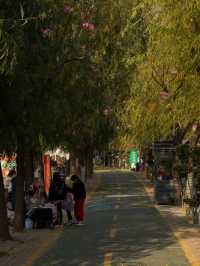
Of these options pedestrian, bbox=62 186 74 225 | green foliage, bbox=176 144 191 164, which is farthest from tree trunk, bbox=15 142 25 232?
green foliage, bbox=176 144 191 164

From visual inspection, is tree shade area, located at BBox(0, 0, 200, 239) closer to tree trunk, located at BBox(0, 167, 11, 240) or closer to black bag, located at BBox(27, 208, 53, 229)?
tree trunk, located at BBox(0, 167, 11, 240)

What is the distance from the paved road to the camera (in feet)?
47.1

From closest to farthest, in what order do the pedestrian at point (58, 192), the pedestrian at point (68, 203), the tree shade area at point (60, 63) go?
the tree shade area at point (60, 63)
the pedestrian at point (58, 192)
the pedestrian at point (68, 203)

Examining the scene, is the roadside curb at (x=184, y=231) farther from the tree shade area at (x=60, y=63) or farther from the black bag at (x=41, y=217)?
the black bag at (x=41, y=217)

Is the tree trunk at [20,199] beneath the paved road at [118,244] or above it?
above

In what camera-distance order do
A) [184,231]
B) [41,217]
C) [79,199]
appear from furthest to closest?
[79,199], [41,217], [184,231]

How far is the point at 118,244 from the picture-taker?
17516 millimetres

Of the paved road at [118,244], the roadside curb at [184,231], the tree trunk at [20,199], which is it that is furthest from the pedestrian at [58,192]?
the roadside curb at [184,231]

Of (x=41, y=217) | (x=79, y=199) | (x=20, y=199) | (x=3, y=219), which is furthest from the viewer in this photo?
(x=79, y=199)

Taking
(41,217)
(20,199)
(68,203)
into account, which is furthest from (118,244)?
(68,203)

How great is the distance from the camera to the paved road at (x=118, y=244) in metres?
14.4

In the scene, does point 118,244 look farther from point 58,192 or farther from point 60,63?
point 58,192

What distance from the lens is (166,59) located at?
17266 millimetres

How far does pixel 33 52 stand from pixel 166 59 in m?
3.79
